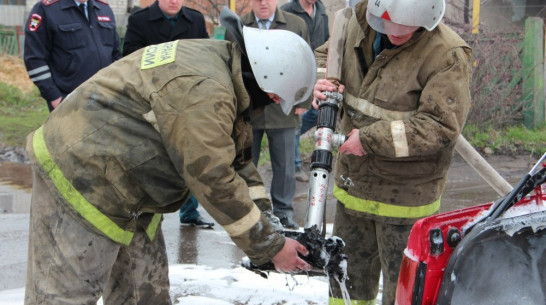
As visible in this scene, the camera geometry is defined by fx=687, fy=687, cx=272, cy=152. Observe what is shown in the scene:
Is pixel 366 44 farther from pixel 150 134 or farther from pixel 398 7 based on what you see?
pixel 150 134

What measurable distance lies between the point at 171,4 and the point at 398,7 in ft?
9.69

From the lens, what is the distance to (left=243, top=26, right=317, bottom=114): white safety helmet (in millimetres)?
2668

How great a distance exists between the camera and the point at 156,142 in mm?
2727

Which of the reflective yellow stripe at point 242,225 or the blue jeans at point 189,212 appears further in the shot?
the blue jeans at point 189,212

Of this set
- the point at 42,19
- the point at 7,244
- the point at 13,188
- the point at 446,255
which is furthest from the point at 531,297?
the point at 13,188

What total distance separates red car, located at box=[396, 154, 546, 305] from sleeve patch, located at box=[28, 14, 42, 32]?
3.97 m

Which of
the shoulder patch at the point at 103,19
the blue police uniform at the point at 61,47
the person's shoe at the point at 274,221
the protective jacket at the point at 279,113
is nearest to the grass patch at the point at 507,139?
the protective jacket at the point at 279,113

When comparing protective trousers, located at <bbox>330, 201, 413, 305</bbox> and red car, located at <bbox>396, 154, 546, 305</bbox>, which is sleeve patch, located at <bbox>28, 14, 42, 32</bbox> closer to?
protective trousers, located at <bbox>330, 201, 413, 305</bbox>

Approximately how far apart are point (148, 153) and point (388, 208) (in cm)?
124

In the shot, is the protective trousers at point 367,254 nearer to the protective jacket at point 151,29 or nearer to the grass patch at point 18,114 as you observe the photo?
the protective jacket at point 151,29

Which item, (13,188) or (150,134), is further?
(13,188)

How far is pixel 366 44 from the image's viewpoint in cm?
342

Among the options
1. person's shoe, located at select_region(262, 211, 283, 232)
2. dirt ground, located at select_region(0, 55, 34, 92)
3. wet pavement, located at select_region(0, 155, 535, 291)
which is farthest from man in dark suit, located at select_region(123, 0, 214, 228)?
dirt ground, located at select_region(0, 55, 34, 92)

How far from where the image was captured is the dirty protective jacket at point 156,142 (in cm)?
252
